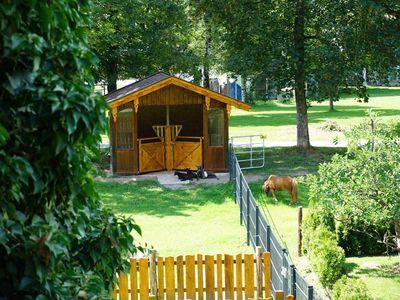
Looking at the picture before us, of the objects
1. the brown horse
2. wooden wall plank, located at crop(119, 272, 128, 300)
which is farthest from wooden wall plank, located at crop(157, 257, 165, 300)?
the brown horse

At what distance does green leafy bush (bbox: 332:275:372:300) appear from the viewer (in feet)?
33.5

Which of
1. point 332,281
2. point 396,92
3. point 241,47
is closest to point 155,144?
point 241,47

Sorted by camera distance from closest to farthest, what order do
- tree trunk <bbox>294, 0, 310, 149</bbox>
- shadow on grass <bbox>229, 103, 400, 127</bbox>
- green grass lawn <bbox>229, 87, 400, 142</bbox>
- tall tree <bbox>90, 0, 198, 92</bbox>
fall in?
tree trunk <bbox>294, 0, 310, 149</bbox>, tall tree <bbox>90, 0, 198, 92</bbox>, green grass lawn <bbox>229, 87, 400, 142</bbox>, shadow on grass <bbox>229, 103, 400, 127</bbox>

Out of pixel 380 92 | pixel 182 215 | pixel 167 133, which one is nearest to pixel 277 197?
pixel 182 215

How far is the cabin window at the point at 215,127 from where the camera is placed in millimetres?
25484

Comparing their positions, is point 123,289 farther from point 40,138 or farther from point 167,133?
point 167,133

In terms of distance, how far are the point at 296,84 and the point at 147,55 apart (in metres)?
9.77

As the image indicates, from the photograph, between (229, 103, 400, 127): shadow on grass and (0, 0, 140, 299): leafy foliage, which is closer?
(0, 0, 140, 299): leafy foliage

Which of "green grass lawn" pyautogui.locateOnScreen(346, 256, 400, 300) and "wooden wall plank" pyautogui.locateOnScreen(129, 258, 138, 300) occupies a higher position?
"wooden wall plank" pyautogui.locateOnScreen(129, 258, 138, 300)

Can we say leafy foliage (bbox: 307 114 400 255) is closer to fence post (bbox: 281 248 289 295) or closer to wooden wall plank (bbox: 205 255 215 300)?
wooden wall plank (bbox: 205 255 215 300)

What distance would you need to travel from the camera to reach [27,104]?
4574 millimetres

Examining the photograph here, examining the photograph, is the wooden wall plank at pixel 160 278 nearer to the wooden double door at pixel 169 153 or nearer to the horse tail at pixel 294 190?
the horse tail at pixel 294 190

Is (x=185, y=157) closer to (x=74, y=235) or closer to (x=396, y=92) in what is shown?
(x=74, y=235)

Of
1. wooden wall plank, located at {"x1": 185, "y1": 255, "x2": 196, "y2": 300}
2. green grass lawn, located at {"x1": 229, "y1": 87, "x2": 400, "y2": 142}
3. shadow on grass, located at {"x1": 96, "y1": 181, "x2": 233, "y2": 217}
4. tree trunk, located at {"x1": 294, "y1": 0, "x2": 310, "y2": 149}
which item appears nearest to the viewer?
wooden wall plank, located at {"x1": 185, "y1": 255, "x2": 196, "y2": 300}
